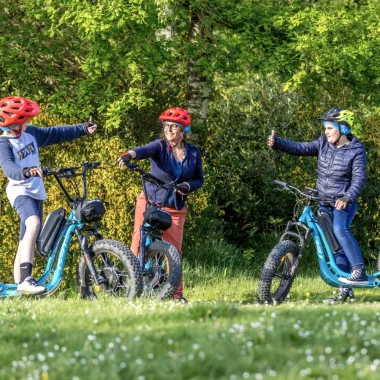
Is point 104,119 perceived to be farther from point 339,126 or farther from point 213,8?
point 339,126

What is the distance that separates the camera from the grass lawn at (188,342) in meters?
5.34

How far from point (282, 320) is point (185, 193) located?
300 cm

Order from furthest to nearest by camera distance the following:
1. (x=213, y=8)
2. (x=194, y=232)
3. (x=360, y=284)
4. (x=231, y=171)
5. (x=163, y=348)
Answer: (x=231, y=171)
(x=194, y=232)
(x=213, y=8)
(x=360, y=284)
(x=163, y=348)

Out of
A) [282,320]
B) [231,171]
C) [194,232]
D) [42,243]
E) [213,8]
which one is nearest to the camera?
[282,320]

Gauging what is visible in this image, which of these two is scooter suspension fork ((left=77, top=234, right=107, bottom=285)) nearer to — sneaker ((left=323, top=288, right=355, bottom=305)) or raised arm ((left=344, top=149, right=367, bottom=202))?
sneaker ((left=323, top=288, right=355, bottom=305))

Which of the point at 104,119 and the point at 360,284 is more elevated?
the point at 104,119

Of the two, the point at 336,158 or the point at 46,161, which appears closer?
the point at 336,158

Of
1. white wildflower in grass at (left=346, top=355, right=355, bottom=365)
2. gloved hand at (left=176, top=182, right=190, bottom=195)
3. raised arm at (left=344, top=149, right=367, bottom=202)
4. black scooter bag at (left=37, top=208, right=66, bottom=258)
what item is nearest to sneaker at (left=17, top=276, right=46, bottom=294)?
black scooter bag at (left=37, top=208, right=66, bottom=258)

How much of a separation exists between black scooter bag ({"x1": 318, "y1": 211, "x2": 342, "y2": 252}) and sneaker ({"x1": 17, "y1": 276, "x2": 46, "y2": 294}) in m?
2.92

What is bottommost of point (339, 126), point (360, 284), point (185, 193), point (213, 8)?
point (360, 284)

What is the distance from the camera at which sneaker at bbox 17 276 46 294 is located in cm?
862

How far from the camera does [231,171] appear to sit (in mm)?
13367

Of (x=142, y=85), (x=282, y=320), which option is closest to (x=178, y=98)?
(x=142, y=85)

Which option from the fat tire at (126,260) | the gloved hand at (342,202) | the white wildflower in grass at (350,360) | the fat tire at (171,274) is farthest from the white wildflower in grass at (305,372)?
the gloved hand at (342,202)
